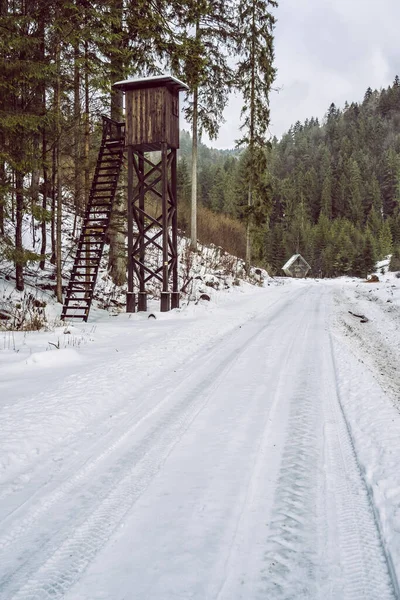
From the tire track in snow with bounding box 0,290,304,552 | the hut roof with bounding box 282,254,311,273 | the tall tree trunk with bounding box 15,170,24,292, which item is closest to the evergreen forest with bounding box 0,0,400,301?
the tall tree trunk with bounding box 15,170,24,292

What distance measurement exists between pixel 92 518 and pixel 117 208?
12627mm

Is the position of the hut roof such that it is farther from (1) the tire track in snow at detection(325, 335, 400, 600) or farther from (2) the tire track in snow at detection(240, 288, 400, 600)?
(1) the tire track in snow at detection(325, 335, 400, 600)

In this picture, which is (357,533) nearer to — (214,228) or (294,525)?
(294,525)

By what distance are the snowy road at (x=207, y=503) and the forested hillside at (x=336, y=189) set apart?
57.9 metres


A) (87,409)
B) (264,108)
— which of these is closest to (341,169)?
(264,108)

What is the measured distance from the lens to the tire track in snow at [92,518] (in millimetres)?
1872

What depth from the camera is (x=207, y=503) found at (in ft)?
8.08

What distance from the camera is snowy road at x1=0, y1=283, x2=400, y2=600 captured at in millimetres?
1875

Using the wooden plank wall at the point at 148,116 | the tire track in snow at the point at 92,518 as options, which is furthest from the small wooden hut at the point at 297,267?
the tire track in snow at the point at 92,518

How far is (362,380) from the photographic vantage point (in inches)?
199

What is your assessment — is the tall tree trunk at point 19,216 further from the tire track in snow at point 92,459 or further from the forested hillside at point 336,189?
the forested hillside at point 336,189

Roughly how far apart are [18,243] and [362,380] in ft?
28.5

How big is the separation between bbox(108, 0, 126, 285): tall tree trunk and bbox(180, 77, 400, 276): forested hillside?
156ft

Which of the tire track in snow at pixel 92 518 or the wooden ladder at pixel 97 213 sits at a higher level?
the wooden ladder at pixel 97 213
